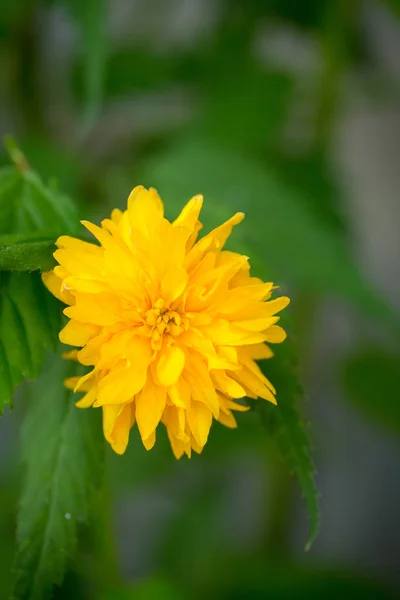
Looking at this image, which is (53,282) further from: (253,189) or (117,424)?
(253,189)

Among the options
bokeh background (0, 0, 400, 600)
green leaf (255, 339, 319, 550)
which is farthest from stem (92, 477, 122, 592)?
green leaf (255, 339, 319, 550)

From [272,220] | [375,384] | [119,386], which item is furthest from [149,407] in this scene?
[375,384]

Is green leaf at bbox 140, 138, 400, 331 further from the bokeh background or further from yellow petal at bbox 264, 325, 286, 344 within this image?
yellow petal at bbox 264, 325, 286, 344

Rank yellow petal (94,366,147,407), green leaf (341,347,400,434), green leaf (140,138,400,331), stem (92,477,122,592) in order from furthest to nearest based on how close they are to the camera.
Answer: green leaf (341,347,400,434), green leaf (140,138,400,331), stem (92,477,122,592), yellow petal (94,366,147,407)

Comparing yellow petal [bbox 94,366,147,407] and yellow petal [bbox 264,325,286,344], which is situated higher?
yellow petal [bbox 264,325,286,344]

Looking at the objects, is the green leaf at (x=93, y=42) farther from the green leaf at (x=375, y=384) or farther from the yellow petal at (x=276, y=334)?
the green leaf at (x=375, y=384)

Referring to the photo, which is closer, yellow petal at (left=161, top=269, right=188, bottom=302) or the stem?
yellow petal at (left=161, top=269, right=188, bottom=302)

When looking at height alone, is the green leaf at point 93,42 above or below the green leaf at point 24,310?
above

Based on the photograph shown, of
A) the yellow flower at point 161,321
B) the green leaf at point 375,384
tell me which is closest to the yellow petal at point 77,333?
the yellow flower at point 161,321
